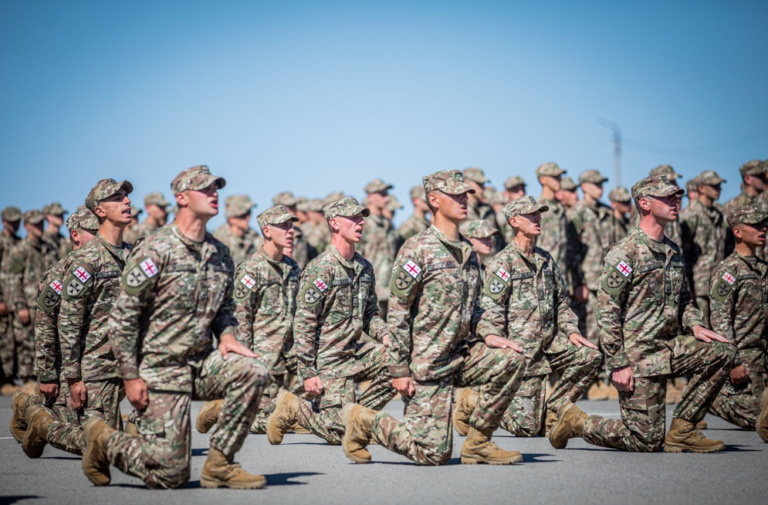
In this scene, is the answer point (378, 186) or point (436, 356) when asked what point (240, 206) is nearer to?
point (378, 186)

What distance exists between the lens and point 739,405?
34.2 ft

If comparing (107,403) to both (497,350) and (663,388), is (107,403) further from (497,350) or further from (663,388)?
(663,388)

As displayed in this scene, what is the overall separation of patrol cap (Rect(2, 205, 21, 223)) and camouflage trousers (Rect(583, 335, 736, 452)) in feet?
40.7

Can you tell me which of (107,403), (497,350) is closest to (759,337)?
(497,350)

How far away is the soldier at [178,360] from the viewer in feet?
22.2

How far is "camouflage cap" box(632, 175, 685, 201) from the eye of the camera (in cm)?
900

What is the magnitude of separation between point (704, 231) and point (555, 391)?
562cm

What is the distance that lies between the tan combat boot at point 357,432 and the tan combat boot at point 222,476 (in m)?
1.42

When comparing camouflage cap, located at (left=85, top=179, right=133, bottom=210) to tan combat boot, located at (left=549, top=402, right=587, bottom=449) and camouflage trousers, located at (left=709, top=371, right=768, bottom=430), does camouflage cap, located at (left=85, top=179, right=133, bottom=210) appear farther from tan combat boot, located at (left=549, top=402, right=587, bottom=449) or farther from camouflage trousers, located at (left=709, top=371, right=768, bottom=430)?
camouflage trousers, located at (left=709, top=371, right=768, bottom=430)

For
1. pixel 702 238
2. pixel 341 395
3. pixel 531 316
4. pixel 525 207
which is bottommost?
pixel 341 395

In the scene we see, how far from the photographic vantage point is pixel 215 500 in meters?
6.41

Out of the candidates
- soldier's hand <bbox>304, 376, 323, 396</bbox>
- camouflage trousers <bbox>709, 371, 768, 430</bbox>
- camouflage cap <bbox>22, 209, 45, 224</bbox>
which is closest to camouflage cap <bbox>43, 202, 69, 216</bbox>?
camouflage cap <bbox>22, 209, 45, 224</bbox>

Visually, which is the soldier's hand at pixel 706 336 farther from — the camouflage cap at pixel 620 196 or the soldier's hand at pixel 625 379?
the camouflage cap at pixel 620 196

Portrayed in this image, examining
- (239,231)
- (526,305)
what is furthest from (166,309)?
(239,231)
